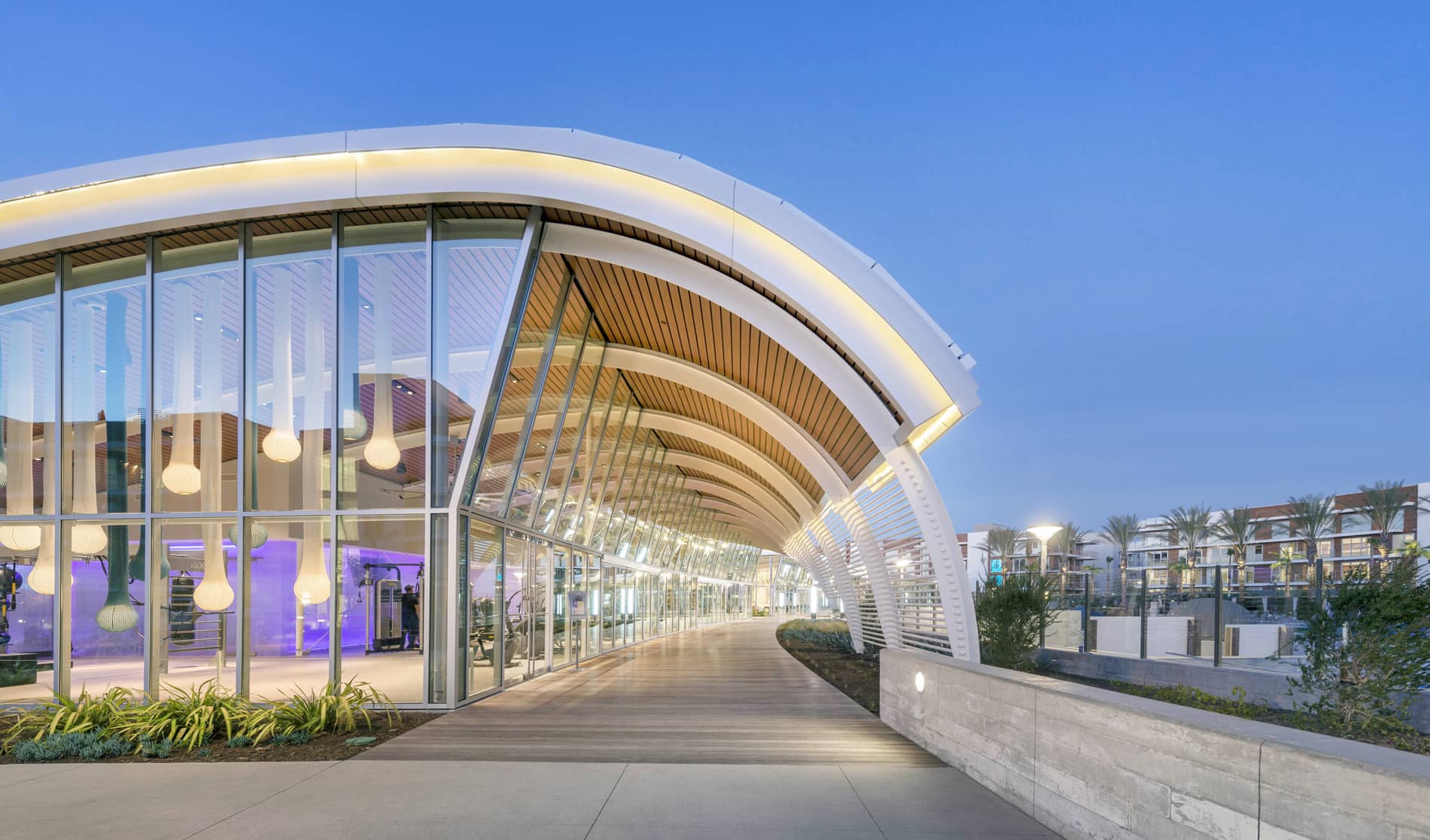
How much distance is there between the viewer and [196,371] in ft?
37.9

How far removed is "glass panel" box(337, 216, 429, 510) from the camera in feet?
35.9

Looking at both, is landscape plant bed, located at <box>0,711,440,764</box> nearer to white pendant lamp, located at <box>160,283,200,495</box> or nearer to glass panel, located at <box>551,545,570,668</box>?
white pendant lamp, located at <box>160,283,200,495</box>

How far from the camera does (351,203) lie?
10.9m

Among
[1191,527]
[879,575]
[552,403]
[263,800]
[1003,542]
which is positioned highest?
[552,403]

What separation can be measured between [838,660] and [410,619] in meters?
12.4

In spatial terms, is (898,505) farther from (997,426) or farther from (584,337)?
(997,426)

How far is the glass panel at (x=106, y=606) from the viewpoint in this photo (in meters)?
11.2

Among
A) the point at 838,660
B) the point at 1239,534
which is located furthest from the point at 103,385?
the point at 1239,534

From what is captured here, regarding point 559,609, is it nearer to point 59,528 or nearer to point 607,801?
point 59,528

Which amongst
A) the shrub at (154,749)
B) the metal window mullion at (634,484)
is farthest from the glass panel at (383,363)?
the metal window mullion at (634,484)

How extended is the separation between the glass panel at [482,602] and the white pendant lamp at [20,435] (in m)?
5.93

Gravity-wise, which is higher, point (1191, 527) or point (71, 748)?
point (71, 748)

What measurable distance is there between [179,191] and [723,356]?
840cm

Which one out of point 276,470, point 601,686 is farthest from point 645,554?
point 276,470
